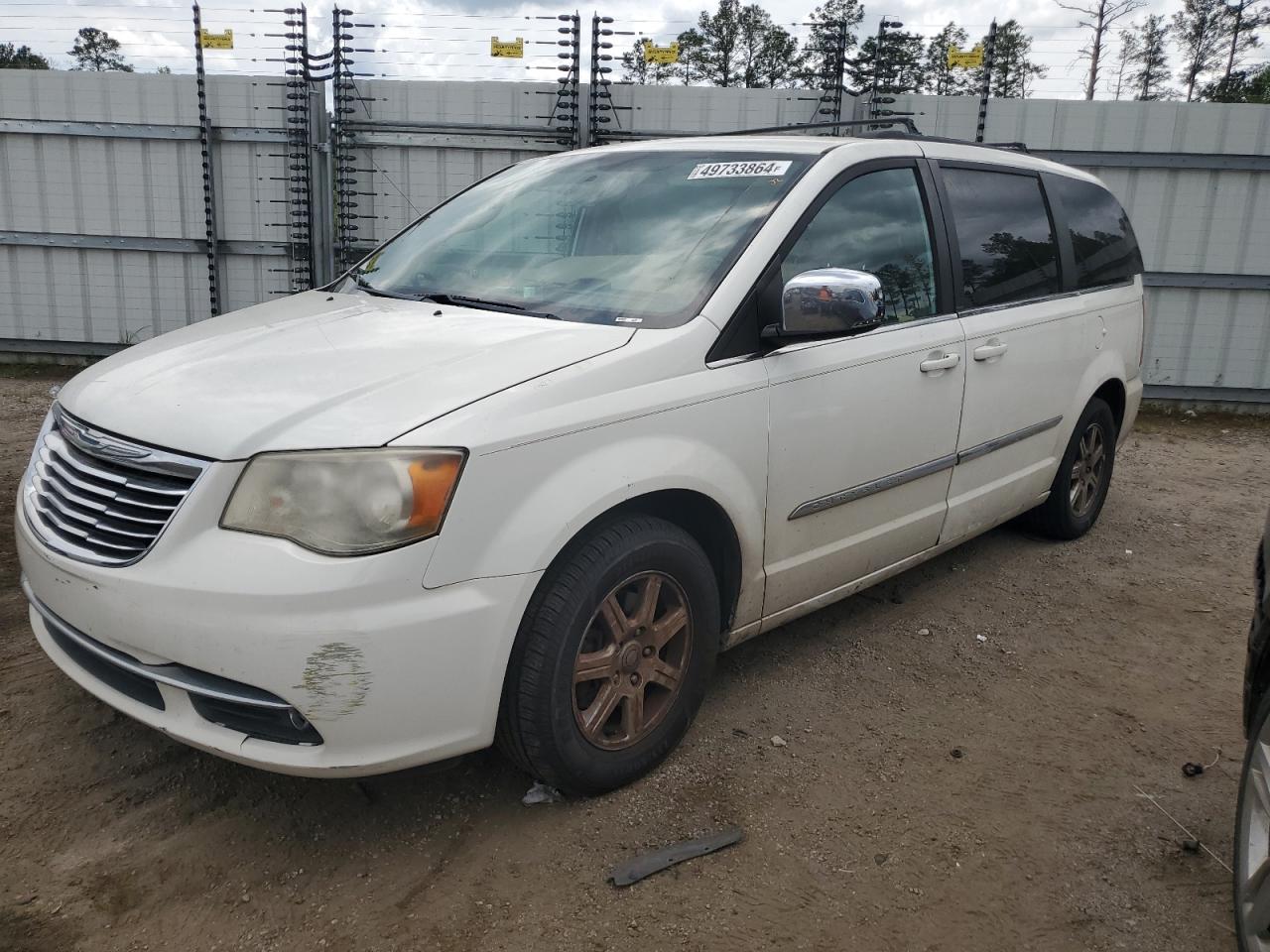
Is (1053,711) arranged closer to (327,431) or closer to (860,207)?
(860,207)

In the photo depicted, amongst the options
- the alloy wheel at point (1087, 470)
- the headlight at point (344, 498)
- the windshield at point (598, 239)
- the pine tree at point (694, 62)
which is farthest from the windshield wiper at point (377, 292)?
the pine tree at point (694, 62)

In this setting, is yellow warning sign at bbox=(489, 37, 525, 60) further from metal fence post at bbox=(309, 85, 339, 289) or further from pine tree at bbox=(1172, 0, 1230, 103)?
pine tree at bbox=(1172, 0, 1230, 103)

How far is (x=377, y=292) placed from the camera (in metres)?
3.40

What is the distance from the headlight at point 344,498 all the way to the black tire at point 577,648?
396 mm

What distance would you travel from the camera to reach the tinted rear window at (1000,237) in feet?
12.5

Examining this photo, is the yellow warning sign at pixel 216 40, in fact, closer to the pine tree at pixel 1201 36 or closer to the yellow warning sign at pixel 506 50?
the yellow warning sign at pixel 506 50

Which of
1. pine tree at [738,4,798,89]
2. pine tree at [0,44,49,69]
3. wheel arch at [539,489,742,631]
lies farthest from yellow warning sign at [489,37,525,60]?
pine tree at [738,4,798,89]

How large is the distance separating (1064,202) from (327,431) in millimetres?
3661

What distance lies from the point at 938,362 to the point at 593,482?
1.62 meters

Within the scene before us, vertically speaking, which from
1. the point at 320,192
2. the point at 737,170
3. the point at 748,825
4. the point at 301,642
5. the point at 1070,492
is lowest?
the point at 748,825

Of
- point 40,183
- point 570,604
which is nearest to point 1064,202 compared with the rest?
point 570,604

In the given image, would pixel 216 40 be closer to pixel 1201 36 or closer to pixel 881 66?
pixel 881 66

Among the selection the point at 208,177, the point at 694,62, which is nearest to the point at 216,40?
the point at 208,177

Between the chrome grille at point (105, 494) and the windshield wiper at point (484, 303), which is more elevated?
the windshield wiper at point (484, 303)
